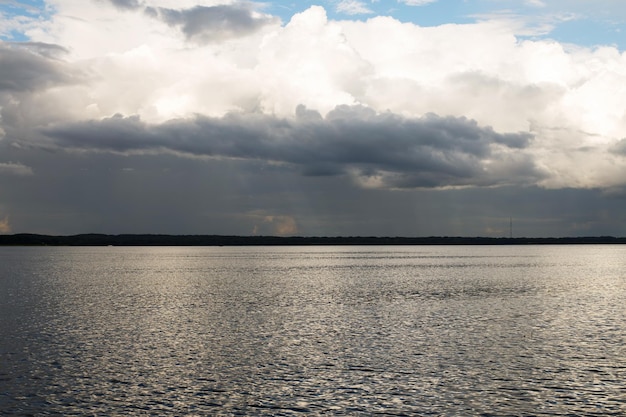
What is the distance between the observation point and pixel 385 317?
59.7 metres

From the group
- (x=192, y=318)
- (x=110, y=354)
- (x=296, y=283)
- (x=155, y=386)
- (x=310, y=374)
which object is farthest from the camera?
(x=296, y=283)

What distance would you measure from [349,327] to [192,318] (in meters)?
15.8

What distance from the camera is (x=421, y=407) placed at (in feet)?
91.5

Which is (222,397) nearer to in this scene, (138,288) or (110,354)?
(110,354)

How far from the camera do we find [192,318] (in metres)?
59.1

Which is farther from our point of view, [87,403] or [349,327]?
[349,327]

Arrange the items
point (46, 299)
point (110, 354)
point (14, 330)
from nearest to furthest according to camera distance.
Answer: point (110, 354)
point (14, 330)
point (46, 299)

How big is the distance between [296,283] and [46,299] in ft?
141

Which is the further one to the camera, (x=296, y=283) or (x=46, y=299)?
(x=296, y=283)

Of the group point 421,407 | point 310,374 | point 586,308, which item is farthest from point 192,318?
point 586,308

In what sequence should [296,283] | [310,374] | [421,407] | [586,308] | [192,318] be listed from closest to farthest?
[421,407] < [310,374] < [192,318] < [586,308] < [296,283]

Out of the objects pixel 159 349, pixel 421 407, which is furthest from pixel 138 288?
pixel 421 407

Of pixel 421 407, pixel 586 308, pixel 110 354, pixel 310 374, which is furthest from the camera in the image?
pixel 586 308

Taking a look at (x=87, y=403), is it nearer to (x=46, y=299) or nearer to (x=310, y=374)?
(x=310, y=374)
